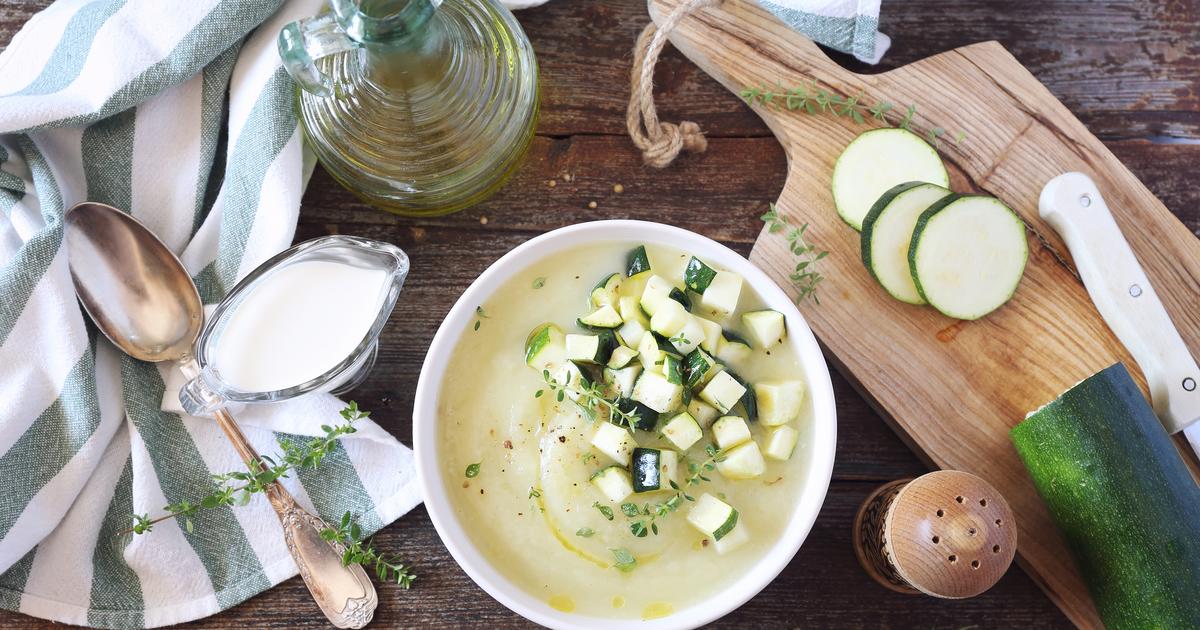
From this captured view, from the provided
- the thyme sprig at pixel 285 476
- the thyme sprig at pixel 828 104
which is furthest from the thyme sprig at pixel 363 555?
the thyme sprig at pixel 828 104

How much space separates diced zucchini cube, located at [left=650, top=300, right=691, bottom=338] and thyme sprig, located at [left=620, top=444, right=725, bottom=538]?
24 cm

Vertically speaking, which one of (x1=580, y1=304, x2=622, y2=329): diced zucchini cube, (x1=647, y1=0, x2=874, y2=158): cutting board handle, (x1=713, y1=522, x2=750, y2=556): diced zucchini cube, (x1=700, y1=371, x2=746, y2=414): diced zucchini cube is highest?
(x1=647, y1=0, x2=874, y2=158): cutting board handle

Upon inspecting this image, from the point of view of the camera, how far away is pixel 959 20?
2.19 metres

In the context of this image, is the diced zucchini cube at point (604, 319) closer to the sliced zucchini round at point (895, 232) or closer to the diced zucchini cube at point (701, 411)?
the diced zucchini cube at point (701, 411)

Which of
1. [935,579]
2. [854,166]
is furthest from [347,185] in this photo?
[935,579]

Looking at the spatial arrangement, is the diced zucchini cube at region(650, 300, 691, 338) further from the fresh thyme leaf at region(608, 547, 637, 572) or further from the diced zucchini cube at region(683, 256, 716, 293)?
the fresh thyme leaf at region(608, 547, 637, 572)

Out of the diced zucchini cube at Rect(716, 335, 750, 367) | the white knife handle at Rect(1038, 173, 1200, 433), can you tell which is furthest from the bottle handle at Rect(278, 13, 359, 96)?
the white knife handle at Rect(1038, 173, 1200, 433)

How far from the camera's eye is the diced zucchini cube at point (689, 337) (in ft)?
5.53

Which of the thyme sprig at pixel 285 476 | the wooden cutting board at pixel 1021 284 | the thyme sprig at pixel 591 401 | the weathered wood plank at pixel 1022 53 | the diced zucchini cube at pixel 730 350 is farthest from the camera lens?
the weathered wood plank at pixel 1022 53

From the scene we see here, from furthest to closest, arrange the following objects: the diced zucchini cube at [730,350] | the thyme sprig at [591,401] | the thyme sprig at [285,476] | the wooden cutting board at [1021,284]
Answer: the wooden cutting board at [1021,284]
the thyme sprig at [285,476]
the diced zucchini cube at [730,350]
the thyme sprig at [591,401]

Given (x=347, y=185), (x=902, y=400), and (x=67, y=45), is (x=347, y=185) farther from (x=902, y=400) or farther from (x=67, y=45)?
(x=902, y=400)

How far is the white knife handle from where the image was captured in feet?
6.24

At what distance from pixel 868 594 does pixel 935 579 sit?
1.38 feet

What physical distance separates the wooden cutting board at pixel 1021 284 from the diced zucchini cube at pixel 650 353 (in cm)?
42
